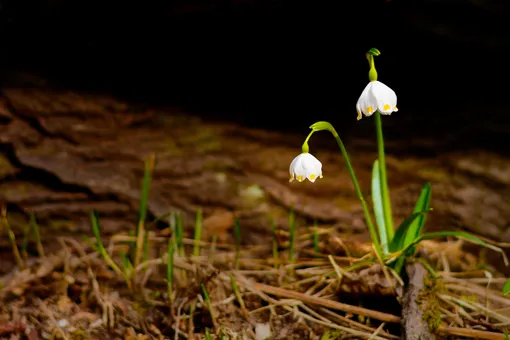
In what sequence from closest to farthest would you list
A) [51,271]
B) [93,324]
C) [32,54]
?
[93,324] → [51,271] → [32,54]

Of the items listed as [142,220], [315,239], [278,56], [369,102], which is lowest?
[142,220]

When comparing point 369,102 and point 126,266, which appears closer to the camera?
point 369,102

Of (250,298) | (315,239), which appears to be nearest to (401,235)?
(315,239)

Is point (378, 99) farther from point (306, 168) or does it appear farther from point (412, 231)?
point (412, 231)

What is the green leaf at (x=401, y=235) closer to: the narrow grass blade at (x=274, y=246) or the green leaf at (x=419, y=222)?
the green leaf at (x=419, y=222)

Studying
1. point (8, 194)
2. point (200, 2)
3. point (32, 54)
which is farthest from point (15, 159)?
point (200, 2)

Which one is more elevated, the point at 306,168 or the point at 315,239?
the point at 306,168

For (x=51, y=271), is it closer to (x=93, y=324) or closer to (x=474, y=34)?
(x=93, y=324)
